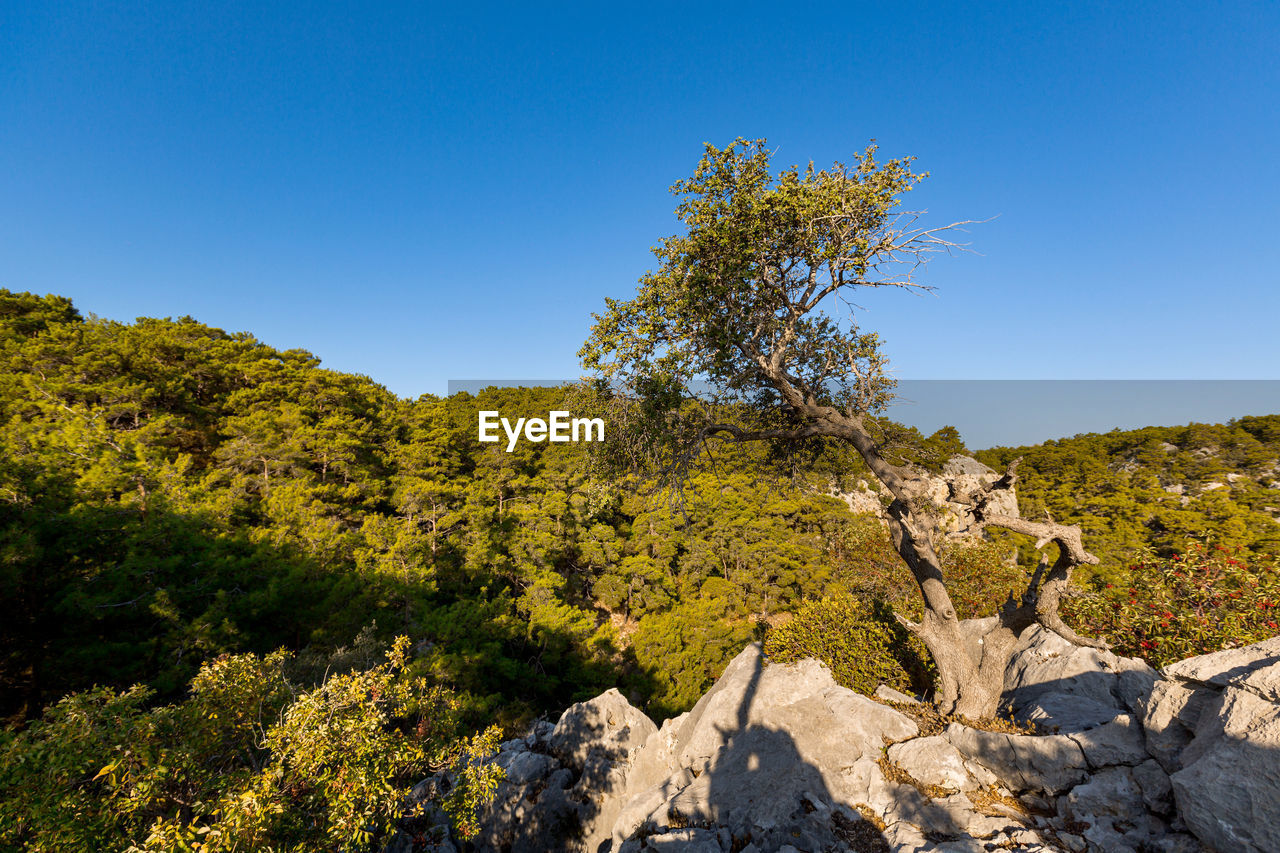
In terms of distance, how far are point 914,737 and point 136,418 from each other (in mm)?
29719

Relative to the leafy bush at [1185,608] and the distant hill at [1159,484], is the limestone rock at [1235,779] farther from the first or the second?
the distant hill at [1159,484]

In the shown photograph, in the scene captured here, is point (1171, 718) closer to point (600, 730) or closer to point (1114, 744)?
point (1114, 744)

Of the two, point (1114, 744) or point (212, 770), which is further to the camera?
point (212, 770)

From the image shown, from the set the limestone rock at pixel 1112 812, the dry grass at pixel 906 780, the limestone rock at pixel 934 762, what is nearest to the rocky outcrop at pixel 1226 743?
the limestone rock at pixel 1112 812

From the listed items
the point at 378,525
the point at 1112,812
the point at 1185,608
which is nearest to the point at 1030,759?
the point at 1112,812

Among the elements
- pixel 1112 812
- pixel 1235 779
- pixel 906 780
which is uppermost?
pixel 1235 779

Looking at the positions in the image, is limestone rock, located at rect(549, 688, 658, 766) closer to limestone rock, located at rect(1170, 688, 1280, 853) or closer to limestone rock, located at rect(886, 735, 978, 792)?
limestone rock, located at rect(886, 735, 978, 792)

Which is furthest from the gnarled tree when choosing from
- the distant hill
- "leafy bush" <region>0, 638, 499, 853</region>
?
the distant hill

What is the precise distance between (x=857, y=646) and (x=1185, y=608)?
5350 millimetres

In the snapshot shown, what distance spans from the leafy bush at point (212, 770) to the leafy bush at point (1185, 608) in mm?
10855

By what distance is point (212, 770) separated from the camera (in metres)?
5.23

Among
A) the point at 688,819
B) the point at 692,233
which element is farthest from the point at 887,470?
the point at 688,819

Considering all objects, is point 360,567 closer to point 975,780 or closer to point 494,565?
point 494,565

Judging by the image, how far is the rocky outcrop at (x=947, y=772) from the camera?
4.04 metres
